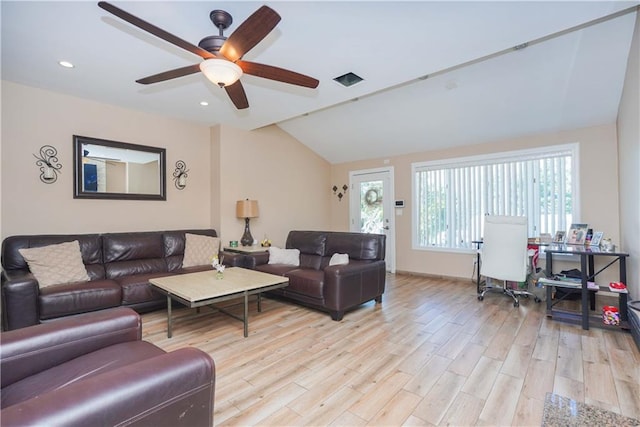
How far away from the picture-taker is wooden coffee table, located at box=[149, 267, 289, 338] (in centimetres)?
267

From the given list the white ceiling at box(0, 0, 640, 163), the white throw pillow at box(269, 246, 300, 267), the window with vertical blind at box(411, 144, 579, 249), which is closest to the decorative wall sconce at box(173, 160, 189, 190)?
the white ceiling at box(0, 0, 640, 163)

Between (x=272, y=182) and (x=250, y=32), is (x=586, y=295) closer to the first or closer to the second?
(x=250, y=32)

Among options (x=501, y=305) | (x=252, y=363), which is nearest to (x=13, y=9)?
(x=252, y=363)

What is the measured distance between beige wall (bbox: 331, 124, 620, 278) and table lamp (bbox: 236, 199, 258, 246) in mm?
2417

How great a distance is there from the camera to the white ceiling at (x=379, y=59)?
2.19 meters

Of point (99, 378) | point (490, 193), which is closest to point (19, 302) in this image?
point (99, 378)

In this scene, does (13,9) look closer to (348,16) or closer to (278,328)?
(348,16)

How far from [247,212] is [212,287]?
6.57 feet

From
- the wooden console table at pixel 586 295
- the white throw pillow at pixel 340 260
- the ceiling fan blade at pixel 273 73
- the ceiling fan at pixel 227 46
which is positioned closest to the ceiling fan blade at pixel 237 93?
the ceiling fan at pixel 227 46

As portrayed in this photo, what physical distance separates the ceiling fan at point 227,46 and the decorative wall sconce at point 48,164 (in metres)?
2.02

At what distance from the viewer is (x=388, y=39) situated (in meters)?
2.51

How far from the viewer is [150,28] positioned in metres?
1.81

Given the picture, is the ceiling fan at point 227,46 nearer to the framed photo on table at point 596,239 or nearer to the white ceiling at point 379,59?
the white ceiling at point 379,59

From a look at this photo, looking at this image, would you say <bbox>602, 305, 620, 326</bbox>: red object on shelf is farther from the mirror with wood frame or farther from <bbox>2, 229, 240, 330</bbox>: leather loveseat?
the mirror with wood frame
